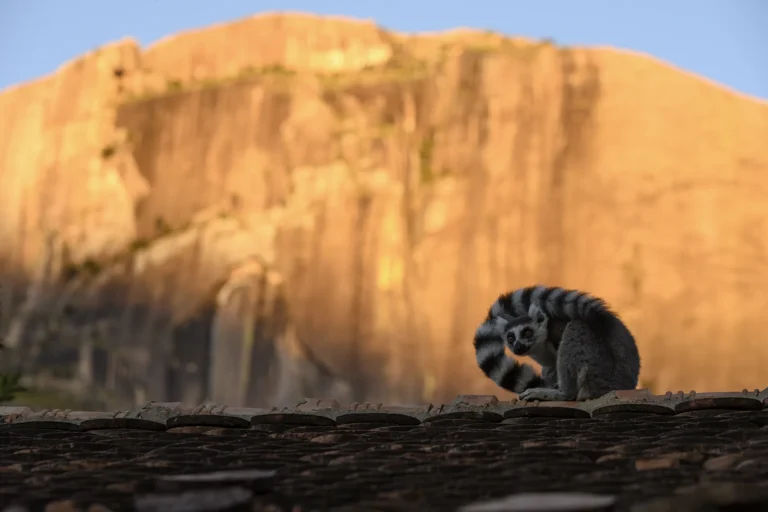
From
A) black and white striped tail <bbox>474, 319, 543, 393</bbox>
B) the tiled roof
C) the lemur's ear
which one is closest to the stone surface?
the tiled roof

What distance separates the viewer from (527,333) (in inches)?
317

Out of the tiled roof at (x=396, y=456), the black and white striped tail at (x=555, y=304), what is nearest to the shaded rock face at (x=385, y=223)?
the black and white striped tail at (x=555, y=304)

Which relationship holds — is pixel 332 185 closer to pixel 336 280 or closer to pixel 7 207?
pixel 336 280

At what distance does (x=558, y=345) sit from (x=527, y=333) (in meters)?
0.28

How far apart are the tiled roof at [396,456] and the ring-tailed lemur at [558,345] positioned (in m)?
1.13

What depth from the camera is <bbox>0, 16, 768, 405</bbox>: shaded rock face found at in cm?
2667

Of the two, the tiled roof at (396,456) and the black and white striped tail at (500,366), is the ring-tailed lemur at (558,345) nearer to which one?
the black and white striped tail at (500,366)

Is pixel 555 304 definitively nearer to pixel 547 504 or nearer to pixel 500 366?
pixel 500 366

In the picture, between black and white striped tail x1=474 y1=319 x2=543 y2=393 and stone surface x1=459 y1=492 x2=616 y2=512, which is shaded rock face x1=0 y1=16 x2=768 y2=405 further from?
stone surface x1=459 y1=492 x2=616 y2=512

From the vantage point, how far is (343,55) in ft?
105

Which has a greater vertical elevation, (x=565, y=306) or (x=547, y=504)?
(x=565, y=306)

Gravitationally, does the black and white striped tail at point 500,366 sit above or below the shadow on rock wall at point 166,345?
below

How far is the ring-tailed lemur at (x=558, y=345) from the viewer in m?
7.58

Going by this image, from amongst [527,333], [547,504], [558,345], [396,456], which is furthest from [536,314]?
[547,504]
